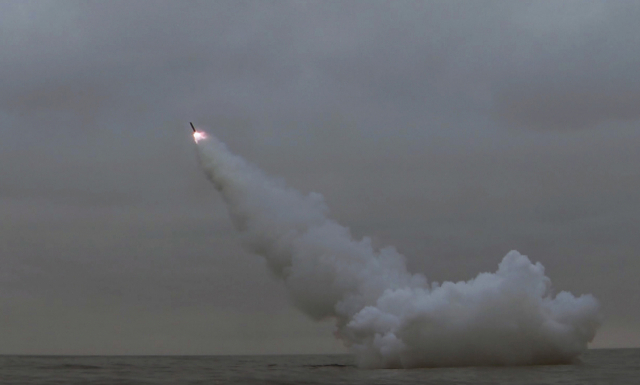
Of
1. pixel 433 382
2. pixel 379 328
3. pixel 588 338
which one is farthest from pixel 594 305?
pixel 433 382

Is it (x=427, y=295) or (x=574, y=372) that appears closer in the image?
(x=574, y=372)

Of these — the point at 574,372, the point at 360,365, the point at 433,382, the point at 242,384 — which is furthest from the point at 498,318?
the point at 242,384

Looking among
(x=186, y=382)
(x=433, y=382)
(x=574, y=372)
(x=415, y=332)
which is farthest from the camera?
(x=415, y=332)

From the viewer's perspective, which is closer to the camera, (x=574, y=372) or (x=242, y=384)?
(x=242, y=384)

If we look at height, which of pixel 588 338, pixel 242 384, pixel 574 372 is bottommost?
pixel 242 384

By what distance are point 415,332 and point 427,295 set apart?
481 cm

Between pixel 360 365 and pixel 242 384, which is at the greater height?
pixel 360 365

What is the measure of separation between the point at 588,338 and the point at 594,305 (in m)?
3.99

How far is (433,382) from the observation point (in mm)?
68250

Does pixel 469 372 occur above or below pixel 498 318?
below

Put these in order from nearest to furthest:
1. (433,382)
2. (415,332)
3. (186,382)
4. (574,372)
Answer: (433,382), (186,382), (574,372), (415,332)

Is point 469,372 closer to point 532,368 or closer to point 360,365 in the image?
point 532,368

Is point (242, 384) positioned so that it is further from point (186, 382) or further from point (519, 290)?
point (519, 290)

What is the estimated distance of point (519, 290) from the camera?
89812mm
